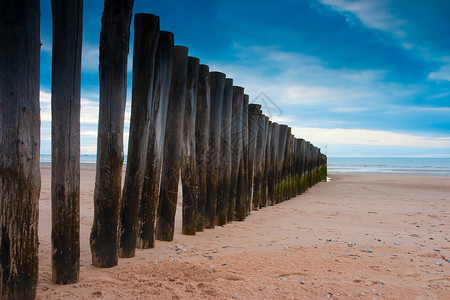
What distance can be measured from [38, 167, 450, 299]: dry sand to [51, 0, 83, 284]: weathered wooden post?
13.5 inches

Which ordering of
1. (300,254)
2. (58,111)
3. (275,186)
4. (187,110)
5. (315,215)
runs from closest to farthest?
1. (58,111)
2. (300,254)
3. (187,110)
4. (315,215)
5. (275,186)

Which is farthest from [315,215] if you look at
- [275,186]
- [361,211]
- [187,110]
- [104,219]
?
[104,219]

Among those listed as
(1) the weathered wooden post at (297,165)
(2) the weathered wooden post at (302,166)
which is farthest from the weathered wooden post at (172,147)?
(2) the weathered wooden post at (302,166)

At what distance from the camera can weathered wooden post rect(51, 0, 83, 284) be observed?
258 cm

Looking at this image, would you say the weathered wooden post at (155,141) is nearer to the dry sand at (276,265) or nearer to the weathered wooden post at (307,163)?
the dry sand at (276,265)

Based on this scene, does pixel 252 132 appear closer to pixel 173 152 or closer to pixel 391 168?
pixel 173 152

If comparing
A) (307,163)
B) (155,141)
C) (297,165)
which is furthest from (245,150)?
(307,163)

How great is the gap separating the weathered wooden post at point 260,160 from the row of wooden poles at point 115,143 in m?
1.47

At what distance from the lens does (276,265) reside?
3.49 meters

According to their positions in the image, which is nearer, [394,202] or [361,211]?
[361,211]

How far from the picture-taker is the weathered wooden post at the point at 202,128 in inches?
189

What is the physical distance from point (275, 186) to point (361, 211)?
2.14 metres

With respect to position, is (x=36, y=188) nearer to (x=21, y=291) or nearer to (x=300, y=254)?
(x=21, y=291)

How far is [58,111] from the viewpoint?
8.52ft
